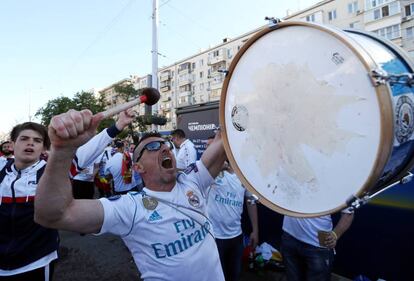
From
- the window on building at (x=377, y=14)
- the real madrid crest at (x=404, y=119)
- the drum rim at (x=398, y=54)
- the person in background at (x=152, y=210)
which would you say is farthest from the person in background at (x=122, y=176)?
the window on building at (x=377, y=14)

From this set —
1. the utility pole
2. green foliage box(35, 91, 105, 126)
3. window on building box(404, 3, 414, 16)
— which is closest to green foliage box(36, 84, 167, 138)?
green foliage box(35, 91, 105, 126)

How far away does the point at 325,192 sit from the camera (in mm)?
1204

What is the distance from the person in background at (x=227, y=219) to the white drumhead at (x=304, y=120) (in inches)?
70.6

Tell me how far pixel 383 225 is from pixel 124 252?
4.19 meters

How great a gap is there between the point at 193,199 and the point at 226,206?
1.42 meters

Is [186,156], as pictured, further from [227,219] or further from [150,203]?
[150,203]

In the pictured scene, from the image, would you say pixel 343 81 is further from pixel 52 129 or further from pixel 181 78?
pixel 181 78

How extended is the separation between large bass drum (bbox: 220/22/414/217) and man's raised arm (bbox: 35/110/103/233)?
77 centimetres

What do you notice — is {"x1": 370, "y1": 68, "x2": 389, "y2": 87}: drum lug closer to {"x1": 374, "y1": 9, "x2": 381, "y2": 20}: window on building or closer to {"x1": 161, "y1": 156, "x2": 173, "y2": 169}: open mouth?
{"x1": 161, "y1": 156, "x2": 173, "y2": 169}: open mouth

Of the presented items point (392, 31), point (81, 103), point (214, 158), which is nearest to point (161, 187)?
point (214, 158)

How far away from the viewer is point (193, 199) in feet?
6.38

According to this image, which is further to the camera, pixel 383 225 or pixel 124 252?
pixel 124 252

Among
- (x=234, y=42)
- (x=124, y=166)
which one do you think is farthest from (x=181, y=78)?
(x=124, y=166)

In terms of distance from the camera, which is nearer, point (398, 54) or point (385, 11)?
point (398, 54)
